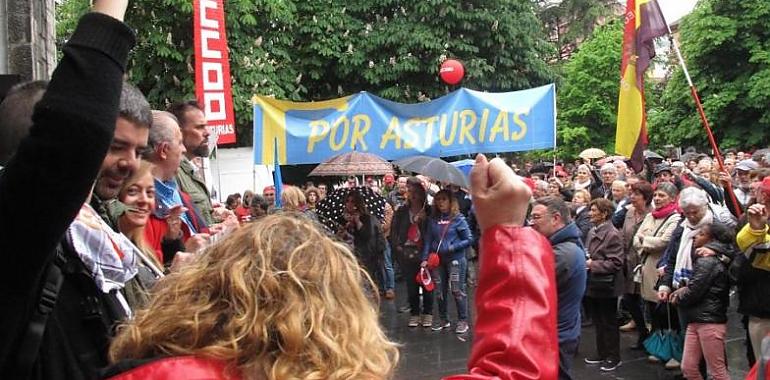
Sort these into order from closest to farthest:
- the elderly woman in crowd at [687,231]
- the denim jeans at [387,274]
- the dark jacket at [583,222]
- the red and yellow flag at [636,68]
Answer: the elderly woman in crowd at [687,231], the red and yellow flag at [636,68], the dark jacket at [583,222], the denim jeans at [387,274]

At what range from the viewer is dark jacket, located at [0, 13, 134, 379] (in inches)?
46.7

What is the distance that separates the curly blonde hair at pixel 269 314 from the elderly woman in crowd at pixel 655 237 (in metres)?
6.33

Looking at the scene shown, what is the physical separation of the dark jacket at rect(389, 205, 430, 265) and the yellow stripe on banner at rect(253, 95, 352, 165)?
5.74ft

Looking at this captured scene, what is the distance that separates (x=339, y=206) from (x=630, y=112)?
449 centimetres

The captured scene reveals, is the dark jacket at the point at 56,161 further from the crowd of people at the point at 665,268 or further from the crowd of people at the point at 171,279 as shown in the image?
the crowd of people at the point at 665,268

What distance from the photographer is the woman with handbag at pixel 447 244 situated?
30.7ft

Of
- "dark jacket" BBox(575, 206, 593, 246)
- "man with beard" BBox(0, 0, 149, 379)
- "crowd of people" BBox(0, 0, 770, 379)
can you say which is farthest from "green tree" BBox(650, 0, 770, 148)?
"man with beard" BBox(0, 0, 149, 379)

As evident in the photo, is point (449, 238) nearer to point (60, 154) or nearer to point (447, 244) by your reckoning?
point (447, 244)

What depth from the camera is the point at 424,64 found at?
818 inches

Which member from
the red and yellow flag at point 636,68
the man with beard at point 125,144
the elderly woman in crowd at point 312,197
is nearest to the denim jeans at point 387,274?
the elderly woman in crowd at point 312,197

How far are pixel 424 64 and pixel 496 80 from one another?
7.60ft

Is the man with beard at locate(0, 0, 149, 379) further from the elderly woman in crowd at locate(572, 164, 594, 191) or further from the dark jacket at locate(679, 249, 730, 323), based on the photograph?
the elderly woman in crowd at locate(572, 164, 594, 191)

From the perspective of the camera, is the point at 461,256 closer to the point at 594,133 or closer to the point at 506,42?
the point at 506,42

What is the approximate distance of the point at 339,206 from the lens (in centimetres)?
1105
